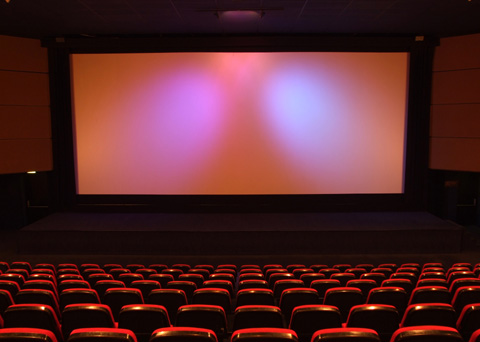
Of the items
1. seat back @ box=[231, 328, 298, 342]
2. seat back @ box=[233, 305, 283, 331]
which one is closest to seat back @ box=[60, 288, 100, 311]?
seat back @ box=[233, 305, 283, 331]

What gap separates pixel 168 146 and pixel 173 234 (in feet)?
8.40

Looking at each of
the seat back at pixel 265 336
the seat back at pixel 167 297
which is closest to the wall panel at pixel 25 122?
the seat back at pixel 167 297

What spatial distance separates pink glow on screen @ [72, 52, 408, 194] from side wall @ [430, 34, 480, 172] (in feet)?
2.72

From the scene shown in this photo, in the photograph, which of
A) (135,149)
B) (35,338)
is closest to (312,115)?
(135,149)

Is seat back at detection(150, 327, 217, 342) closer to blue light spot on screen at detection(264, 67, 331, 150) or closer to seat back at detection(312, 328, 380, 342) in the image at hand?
seat back at detection(312, 328, 380, 342)

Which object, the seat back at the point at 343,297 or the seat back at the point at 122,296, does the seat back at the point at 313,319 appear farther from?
the seat back at the point at 122,296

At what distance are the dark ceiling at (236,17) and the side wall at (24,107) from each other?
1.47 feet

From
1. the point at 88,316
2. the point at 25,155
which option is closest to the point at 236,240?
the point at 88,316

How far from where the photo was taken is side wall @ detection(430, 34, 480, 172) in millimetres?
9039

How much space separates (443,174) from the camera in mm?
10172

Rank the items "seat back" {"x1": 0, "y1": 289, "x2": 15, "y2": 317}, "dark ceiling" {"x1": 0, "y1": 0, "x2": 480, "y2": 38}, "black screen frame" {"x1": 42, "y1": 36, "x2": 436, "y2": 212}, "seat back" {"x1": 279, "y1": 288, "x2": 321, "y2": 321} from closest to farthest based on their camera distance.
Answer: "seat back" {"x1": 0, "y1": 289, "x2": 15, "y2": 317}
"seat back" {"x1": 279, "y1": 288, "x2": 321, "y2": 321}
"dark ceiling" {"x1": 0, "y1": 0, "x2": 480, "y2": 38}
"black screen frame" {"x1": 42, "y1": 36, "x2": 436, "y2": 212}

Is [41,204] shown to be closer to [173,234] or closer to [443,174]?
[173,234]

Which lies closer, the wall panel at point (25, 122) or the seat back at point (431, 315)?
the seat back at point (431, 315)

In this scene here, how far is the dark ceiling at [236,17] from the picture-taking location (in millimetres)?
7000
